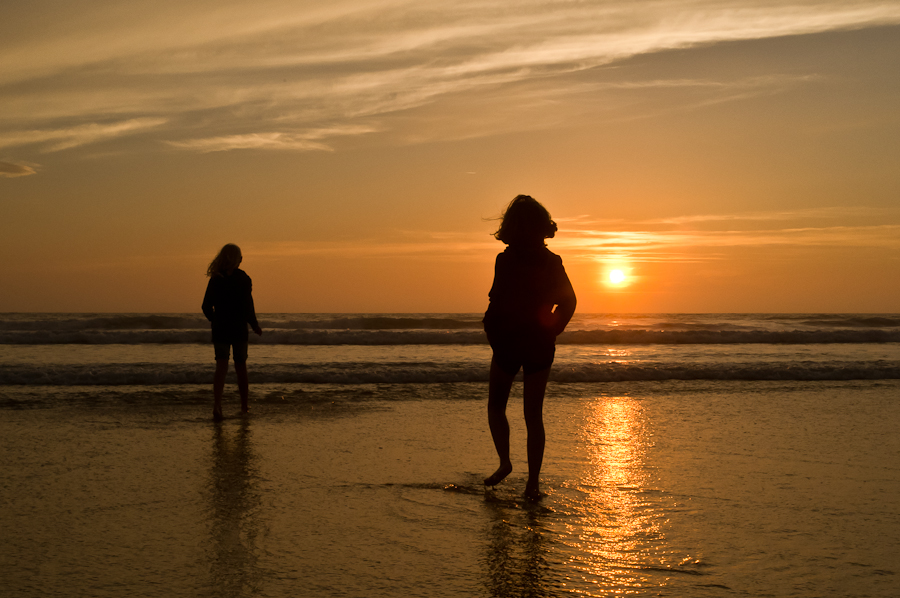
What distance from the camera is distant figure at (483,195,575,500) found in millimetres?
3824

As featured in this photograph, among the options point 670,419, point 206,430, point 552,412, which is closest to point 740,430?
point 670,419

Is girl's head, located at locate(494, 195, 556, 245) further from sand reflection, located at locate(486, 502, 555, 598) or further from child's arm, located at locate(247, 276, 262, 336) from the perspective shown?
child's arm, located at locate(247, 276, 262, 336)

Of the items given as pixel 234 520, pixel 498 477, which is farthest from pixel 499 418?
pixel 234 520

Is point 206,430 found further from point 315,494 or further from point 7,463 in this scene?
point 315,494

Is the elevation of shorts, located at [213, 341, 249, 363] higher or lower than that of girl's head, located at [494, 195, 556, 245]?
lower

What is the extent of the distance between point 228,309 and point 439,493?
151 inches

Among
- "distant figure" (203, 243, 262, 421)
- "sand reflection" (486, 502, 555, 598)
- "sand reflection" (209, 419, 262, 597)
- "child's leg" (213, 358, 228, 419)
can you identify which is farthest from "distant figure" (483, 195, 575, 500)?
"distant figure" (203, 243, 262, 421)

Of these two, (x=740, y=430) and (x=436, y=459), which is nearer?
(x=436, y=459)

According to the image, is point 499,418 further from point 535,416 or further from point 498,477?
point 498,477

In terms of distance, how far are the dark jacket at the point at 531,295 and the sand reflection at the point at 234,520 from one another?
1613 millimetres

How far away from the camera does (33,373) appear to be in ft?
30.4

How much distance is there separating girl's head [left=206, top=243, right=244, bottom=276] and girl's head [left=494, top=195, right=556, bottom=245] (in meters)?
3.89

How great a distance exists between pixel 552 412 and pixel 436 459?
233 centimetres

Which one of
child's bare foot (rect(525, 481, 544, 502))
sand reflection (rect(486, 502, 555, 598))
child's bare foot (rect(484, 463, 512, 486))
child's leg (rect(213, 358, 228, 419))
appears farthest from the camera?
child's leg (rect(213, 358, 228, 419))
